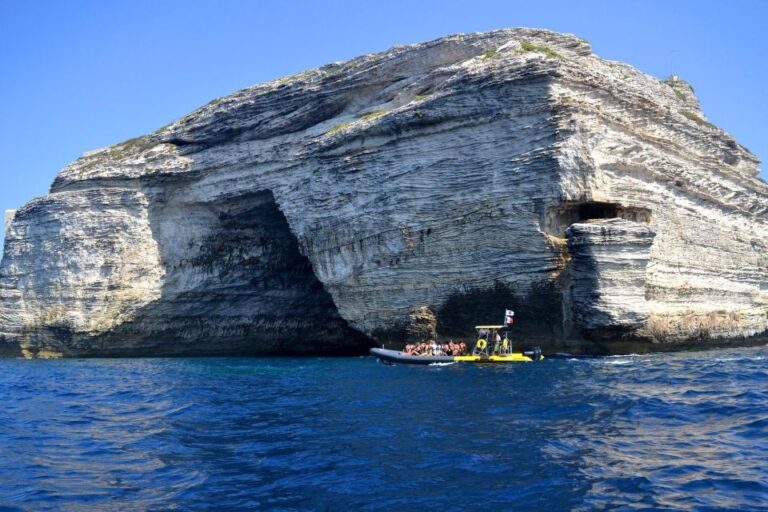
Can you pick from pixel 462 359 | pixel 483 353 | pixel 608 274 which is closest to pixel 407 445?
pixel 462 359

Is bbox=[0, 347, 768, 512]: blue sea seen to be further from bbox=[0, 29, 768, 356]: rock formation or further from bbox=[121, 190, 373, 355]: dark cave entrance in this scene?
bbox=[121, 190, 373, 355]: dark cave entrance

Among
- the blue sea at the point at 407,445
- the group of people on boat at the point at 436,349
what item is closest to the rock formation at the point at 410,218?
the group of people on boat at the point at 436,349

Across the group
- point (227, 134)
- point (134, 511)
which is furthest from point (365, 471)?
point (227, 134)

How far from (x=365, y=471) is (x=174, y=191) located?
102ft

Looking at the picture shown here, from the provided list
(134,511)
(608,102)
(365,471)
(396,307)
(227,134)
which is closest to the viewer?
(134,511)

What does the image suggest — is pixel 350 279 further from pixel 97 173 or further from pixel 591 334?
pixel 97 173

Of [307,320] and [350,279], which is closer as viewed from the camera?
[350,279]

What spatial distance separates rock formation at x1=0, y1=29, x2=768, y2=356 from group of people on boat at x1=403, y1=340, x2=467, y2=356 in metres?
1.04

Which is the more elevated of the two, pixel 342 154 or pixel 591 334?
pixel 342 154

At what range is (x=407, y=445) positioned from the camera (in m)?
10.8

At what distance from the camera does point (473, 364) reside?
2511 centimetres

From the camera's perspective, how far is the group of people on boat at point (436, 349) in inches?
1070

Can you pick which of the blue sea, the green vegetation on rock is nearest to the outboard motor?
the blue sea

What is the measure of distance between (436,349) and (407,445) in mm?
16476
